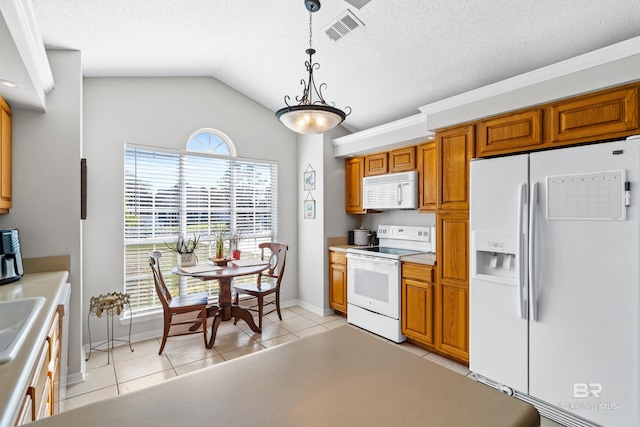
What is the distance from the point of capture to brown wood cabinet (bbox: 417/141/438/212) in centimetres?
333

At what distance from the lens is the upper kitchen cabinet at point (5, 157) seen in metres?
2.10

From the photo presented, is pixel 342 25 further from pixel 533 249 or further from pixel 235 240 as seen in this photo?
pixel 235 240

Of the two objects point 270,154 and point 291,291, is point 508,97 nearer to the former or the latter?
point 270,154

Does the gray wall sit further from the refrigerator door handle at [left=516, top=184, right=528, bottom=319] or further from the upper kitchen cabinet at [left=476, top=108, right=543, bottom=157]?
the refrigerator door handle at [left=516, top=184, right=528, bottom=319]

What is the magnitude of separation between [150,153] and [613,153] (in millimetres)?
Answer: 4043

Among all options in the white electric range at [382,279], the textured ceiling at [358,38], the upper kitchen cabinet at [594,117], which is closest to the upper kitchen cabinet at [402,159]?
the textured ceiling at [358,38]

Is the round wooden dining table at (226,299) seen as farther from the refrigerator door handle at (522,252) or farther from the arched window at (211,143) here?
the refrigerator door handle at (522,252)

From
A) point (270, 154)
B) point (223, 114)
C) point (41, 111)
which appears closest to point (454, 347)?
point (270, 154)

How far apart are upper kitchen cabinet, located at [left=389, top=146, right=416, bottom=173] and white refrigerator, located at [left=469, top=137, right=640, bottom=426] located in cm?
109

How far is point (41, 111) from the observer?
243 cm

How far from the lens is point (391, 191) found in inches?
146

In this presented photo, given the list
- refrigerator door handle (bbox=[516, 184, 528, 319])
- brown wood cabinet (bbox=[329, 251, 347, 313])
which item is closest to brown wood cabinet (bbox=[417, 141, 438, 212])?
refrigerator door handle (bbox=[516, 184, 528, 319])

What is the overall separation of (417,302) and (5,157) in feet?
11.9

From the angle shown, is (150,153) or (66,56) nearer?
(66,56)
